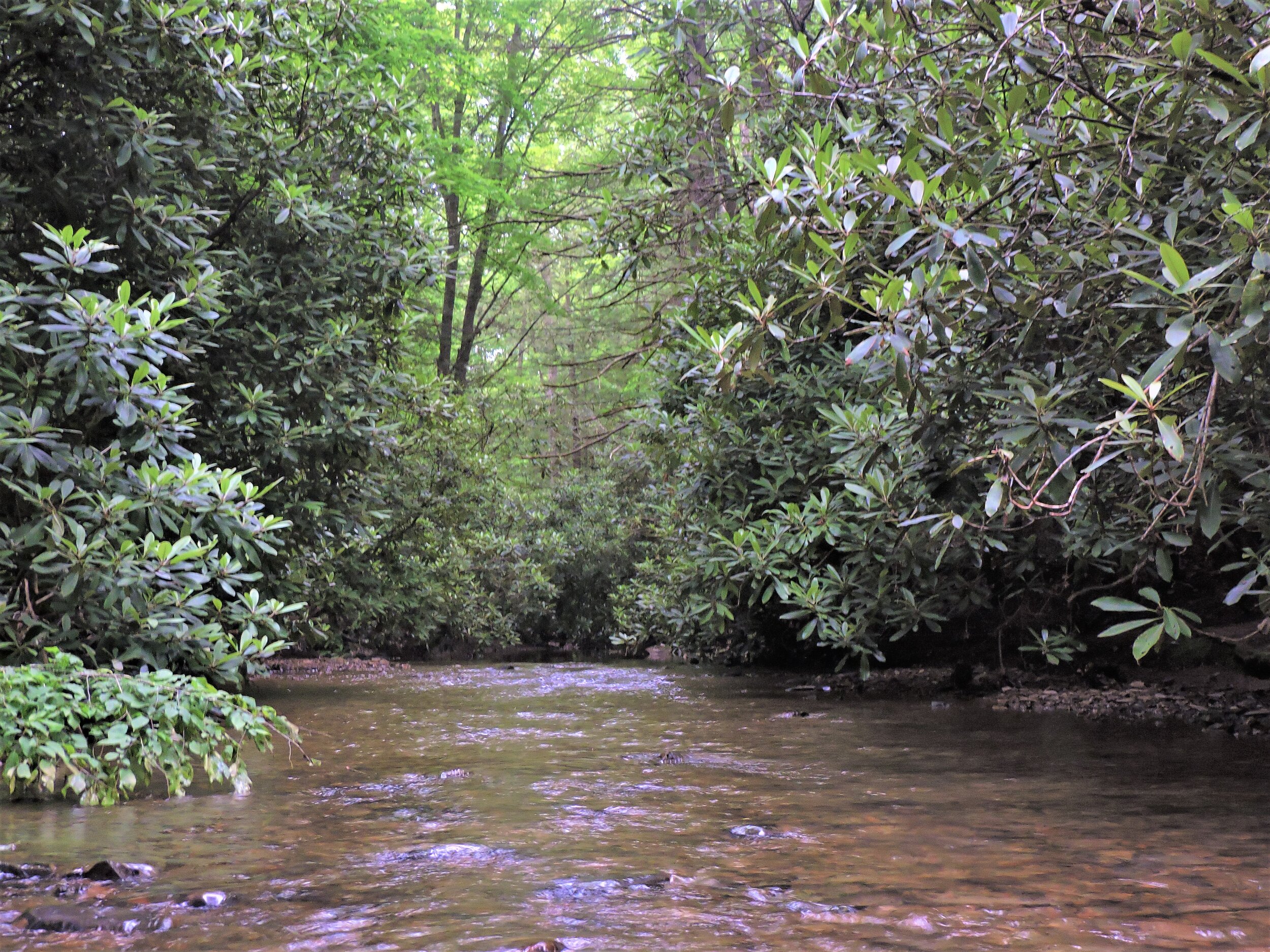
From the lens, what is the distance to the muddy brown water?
271cm

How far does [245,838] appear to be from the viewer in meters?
3.76

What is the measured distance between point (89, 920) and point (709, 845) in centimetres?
203

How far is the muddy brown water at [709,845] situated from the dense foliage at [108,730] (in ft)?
0.51

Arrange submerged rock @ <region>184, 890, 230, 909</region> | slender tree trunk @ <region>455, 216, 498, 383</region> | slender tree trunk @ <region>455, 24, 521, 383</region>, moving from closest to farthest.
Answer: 1. submerged rock @ <region>184, 890, 230, 909</region>
2. slender tree trunk @ <region>455, 24, 521, 383</region>
3. slender tree trunk @ <region>455, 216, 498, 383</region>

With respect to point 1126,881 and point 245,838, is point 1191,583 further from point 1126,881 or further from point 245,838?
point 245,838

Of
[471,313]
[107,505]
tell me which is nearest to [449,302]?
[471,313]

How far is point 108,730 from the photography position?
432 cm

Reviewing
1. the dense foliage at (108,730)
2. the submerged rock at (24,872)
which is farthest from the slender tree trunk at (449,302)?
the submerged rock at (24,872)

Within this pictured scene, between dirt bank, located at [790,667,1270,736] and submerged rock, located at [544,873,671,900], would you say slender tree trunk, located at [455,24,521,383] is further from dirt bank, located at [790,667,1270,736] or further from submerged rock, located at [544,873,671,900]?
submerged rock, located at [544,873,671,900]

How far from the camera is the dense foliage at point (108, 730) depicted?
13.5 ft

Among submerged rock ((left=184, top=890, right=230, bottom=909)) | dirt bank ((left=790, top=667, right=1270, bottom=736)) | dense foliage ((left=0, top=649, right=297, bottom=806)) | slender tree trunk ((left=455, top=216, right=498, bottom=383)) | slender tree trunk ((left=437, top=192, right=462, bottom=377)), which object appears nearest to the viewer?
submerged rock ((left=184, top=890, right=230, bottom=909))

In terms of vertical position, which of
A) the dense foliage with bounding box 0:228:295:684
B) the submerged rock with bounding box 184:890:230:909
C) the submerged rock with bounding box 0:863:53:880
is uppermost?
the dense foliage with bounding box 0:228:295:684

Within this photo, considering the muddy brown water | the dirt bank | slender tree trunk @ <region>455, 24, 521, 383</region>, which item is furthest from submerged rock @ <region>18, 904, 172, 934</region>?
slender tree trunk @ <region>455, 24, 521, 383</region>

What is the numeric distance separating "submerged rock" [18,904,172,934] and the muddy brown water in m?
0.05
